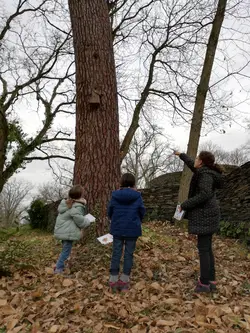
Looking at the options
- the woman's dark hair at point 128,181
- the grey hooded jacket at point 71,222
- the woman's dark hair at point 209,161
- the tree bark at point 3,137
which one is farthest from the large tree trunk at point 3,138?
the woman's dark hair at point 209,161

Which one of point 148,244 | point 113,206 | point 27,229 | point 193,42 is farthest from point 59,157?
point 113,206

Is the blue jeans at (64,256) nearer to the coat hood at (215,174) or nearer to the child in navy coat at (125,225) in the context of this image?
the child in navy coat at (125,225)

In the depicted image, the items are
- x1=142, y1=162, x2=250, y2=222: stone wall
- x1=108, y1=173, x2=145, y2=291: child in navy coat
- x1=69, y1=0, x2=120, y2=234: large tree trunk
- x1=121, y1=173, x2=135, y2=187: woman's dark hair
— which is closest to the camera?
x1=108, y1=173, x2=145, y2=291: child in navy coat

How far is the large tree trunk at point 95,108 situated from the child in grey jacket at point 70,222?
46cm

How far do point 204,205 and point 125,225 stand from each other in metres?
1.02

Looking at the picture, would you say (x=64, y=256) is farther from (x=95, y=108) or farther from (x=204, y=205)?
(x=95, y=108)

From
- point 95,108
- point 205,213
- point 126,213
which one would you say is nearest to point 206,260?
point 205,213

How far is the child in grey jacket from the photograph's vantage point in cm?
431

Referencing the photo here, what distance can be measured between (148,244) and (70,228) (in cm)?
173

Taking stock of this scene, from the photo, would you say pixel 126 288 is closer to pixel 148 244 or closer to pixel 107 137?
pixel 148 244

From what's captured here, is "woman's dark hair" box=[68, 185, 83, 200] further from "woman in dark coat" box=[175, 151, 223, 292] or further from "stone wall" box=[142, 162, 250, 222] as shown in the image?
"stone wall" box=[142, 162, 250, 222]

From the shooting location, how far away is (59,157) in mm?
15250

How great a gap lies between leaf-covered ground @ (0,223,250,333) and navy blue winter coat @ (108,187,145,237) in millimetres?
711

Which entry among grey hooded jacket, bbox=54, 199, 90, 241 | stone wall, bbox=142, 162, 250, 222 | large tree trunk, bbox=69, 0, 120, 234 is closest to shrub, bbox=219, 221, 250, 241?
stone wall, bbox=142, 162, 250, 222
